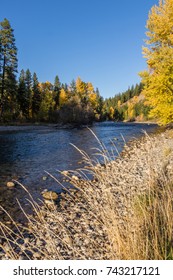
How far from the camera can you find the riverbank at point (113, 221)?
9.50 ft

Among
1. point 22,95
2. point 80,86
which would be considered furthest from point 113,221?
point 80,86

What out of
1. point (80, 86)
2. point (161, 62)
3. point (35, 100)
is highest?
point (80, 86)

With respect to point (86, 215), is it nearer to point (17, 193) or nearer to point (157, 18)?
point (17, 193)

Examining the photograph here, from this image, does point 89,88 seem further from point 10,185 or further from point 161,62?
point 10,185

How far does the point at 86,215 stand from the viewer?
7051 mm

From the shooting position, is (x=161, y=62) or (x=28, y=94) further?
(x=28, y=94)

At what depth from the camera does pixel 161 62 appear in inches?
621

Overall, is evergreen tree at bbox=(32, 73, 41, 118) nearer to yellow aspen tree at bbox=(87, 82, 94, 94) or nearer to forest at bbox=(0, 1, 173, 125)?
forest at bbox=(0, 1, 173, 125)

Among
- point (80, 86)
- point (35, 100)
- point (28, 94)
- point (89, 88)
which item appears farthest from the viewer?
point (89, 88)

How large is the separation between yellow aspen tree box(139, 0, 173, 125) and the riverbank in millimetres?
8646

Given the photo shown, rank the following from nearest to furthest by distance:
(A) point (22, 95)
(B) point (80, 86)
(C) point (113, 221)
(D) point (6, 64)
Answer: (C) point (113, 221) → (D) point (6, 64) → (A) point (22, 95) → (B) point (80, 86)

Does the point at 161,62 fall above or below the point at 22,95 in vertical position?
below

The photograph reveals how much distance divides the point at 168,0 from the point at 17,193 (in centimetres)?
1577

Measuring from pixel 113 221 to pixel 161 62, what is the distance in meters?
15.2
